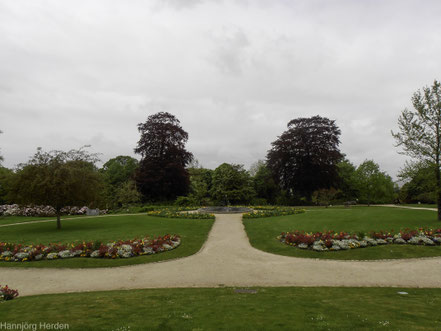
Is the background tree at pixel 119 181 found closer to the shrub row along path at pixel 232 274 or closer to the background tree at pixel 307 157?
the shrub row along path at pixel 232 274

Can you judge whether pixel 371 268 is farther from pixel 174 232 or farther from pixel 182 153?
pixel 182 153

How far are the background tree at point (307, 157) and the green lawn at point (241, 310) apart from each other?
118ft

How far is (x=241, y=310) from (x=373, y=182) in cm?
3668

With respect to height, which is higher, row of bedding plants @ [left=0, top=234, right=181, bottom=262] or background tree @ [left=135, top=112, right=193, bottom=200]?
background tree @ [left=135, top=112, right=193, bottom=200]

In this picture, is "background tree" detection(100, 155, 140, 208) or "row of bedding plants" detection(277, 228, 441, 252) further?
"background tree" detection(100, 155, 140, 208)

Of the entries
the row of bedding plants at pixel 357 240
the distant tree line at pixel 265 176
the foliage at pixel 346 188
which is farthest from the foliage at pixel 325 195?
the row of bedding plants at pixel 357 240

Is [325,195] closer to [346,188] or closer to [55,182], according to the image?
[346,188]

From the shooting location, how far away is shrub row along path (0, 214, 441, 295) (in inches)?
360

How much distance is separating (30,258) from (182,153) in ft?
109

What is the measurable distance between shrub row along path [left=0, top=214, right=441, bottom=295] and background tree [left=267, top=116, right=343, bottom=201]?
31511mm

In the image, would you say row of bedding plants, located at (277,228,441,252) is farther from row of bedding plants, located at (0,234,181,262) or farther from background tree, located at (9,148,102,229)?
background tree, located at (9,148,102,229)

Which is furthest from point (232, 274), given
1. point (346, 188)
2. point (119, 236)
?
point (346, 188)

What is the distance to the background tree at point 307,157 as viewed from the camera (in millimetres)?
42281

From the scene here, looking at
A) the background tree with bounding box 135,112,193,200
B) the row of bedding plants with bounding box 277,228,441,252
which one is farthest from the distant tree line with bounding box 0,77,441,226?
the row of bedding plants with bounding box 277,228,441,252
